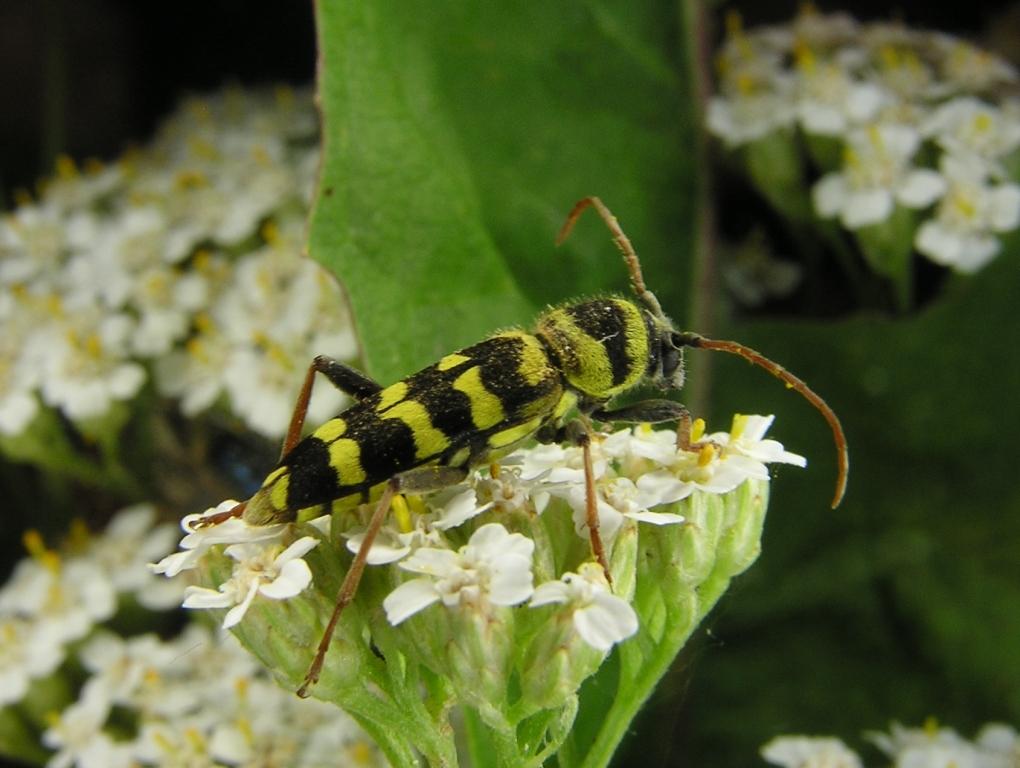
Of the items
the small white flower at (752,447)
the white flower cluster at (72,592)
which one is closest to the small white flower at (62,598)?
the white flower cluster at (72,592)

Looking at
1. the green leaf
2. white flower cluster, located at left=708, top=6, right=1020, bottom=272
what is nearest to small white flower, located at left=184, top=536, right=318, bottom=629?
the green leaf

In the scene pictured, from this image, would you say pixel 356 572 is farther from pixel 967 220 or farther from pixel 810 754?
pixel 967 220

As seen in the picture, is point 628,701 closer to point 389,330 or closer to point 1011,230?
point 389,330

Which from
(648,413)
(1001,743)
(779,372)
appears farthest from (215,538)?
(1001,743)

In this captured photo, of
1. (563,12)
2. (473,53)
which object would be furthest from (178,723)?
(563,12)

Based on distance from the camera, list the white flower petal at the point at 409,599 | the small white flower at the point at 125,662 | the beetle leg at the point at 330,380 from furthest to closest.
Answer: the small white flower at the point at 125,662 → the beetle leg at the point at 330,380 → the white flower petal at the point at 409,599

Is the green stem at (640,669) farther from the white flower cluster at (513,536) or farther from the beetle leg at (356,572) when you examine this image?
the beetle leg at (356,572)

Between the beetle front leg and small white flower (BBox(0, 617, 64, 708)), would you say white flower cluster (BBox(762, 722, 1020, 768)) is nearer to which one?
the beetle front leg
